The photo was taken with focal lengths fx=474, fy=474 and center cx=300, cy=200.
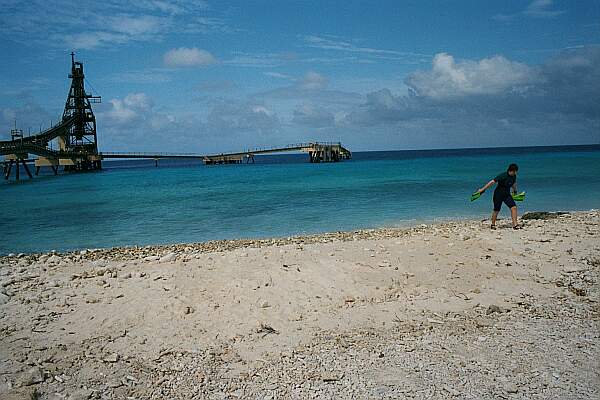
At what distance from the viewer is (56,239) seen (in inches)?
665

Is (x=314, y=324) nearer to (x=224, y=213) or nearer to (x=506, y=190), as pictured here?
(x=506, y=190)

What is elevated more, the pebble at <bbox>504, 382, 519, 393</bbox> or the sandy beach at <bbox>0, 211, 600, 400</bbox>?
the sandy beach at <bbox>0, 211, 600, 400</bbox>

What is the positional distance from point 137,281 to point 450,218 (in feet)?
45.0

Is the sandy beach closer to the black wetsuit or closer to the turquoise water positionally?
the black wetsuit

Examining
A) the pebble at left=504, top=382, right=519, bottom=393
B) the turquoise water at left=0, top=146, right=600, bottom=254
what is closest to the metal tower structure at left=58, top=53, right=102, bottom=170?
the turquoise water at left=0, top=146, right=600, bottom=254

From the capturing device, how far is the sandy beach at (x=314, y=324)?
5090 mm

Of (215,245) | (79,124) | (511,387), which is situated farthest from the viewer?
(79,124)

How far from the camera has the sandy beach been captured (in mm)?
5090

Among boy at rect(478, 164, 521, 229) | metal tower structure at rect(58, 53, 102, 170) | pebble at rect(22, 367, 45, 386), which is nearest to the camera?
pebble at rect(22, 367, 45, 386)

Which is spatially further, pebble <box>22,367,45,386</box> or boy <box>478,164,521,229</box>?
boy <box>478,164,521,229</box>

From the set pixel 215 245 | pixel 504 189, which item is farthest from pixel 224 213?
pixel 504 189

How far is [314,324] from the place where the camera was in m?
6.63

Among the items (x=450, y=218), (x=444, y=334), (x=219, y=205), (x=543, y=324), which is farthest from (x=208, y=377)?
(x=219, y=205)

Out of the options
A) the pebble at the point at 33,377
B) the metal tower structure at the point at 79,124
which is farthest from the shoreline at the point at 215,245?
the metal tower structure at the point at 79,124
